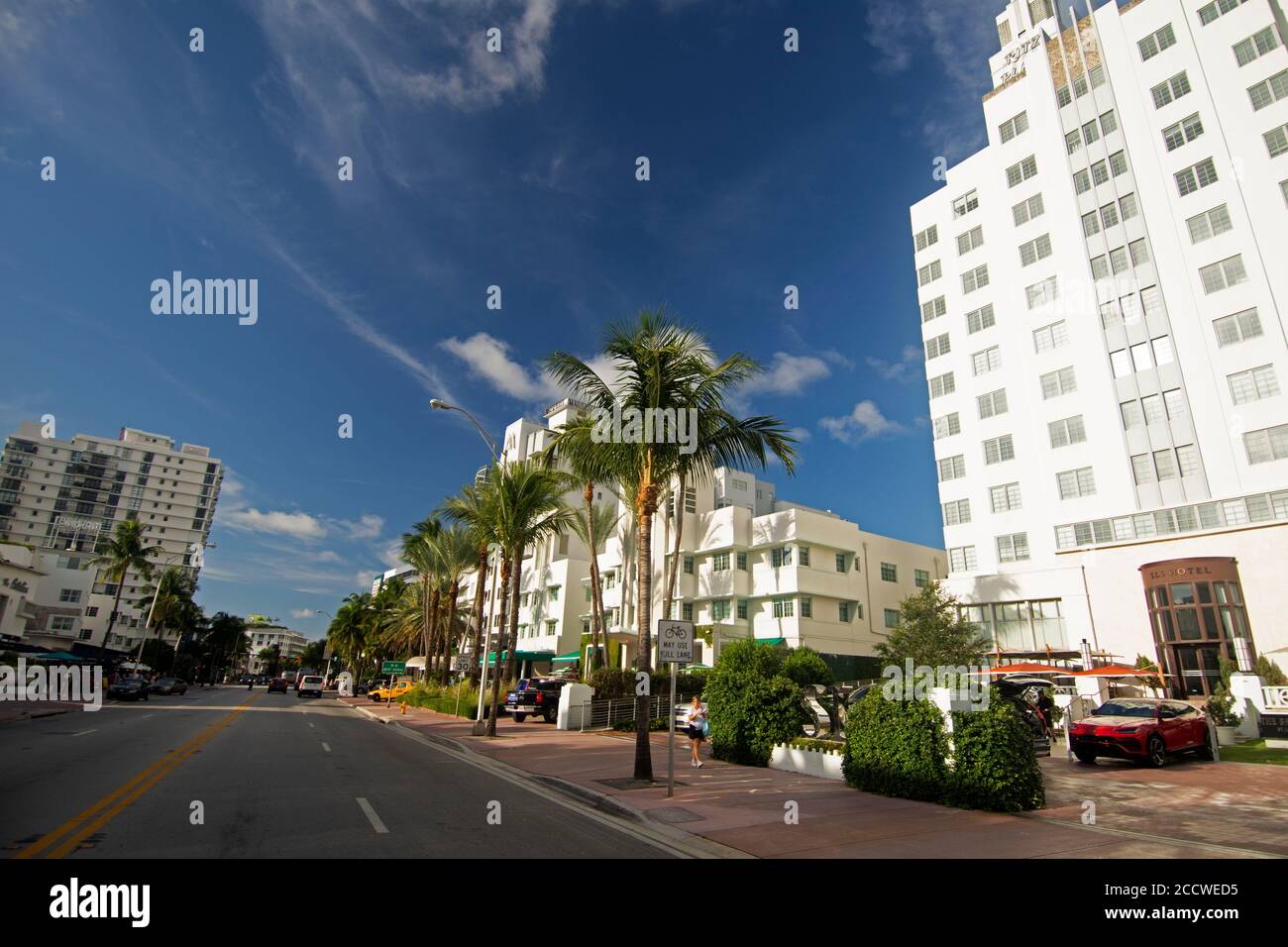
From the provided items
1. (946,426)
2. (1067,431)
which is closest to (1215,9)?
(1067,431)

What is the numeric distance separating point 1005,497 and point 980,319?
42.4ft

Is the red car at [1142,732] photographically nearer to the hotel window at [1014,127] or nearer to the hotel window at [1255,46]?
the hotel window at [1255,46]

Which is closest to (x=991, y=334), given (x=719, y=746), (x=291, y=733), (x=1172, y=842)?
(x=719, y=746)

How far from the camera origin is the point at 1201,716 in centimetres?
1641

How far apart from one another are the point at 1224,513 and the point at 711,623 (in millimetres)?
27594

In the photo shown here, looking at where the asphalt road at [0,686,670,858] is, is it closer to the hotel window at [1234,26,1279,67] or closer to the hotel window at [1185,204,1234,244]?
the hotel window at [1185,204,1234,244]

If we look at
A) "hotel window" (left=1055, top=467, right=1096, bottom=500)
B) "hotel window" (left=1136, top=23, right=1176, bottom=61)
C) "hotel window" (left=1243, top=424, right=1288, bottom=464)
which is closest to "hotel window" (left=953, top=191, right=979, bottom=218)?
"hotel window" (left=1136, top=23, right=1176, bottom=61)

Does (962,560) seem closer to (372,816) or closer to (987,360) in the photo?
(987,360)

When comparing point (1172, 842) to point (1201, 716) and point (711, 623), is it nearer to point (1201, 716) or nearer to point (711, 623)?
point (1201, 716)

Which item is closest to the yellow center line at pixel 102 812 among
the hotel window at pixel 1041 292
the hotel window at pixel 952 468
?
the hotel window at pixel 952 468

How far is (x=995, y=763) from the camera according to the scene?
9.90 meters

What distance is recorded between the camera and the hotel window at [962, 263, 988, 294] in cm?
4519

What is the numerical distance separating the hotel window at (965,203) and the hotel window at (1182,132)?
36.7 feet

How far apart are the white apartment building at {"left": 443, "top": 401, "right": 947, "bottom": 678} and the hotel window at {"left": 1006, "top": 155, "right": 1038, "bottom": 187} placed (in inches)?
1046
